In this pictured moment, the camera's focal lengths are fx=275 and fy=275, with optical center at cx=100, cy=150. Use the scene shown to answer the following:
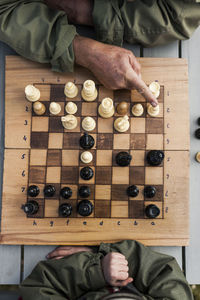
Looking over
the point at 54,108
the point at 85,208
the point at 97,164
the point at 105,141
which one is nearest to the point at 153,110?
the point at 105,141

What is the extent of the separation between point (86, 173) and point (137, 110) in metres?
0.43

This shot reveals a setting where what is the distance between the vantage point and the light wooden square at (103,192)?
4.86ft

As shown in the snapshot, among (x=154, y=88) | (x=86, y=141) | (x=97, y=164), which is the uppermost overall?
(x=154, y=88)

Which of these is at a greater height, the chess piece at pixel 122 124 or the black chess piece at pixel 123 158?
the chess piece at pixel 122 124

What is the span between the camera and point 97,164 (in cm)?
149

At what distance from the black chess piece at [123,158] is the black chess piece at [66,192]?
301 millimetres

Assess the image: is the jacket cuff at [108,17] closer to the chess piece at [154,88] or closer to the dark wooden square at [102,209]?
the chess piece at [154,88]

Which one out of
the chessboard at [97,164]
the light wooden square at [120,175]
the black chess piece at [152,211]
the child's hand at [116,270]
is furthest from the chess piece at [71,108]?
the child's hand at [116,270]

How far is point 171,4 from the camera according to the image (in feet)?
4.59

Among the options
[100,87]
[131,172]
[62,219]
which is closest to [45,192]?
[62,219]

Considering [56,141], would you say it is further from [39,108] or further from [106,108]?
[106,108]

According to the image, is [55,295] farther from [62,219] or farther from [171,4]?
[171,4]

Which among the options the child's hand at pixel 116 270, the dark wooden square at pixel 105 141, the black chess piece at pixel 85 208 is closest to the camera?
the child's hand at pixel 116 270

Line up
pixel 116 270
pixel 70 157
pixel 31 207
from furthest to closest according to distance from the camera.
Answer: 1. pixel 70 157
2. pixel 31 207
3. pixel 116 270
